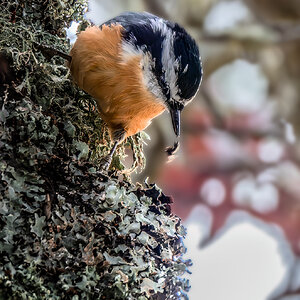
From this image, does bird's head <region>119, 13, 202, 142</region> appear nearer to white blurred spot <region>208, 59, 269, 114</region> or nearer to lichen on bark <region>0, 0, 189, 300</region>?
lichen on bark <region>0, 0, 189, 300</region>

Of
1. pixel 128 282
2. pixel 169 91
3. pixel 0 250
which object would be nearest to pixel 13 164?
pixel 0 250

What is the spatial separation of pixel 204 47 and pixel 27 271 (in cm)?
123

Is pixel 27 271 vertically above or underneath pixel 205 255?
underneath

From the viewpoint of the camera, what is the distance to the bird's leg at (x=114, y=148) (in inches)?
35.1

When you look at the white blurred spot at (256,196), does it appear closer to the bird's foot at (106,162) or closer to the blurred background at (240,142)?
the blurred background at (240,142)

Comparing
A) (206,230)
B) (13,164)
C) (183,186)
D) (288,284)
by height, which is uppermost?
(183,186)

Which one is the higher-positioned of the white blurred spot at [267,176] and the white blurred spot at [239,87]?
the white blurred spot at [239,87]

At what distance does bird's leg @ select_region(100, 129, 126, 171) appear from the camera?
892 mm

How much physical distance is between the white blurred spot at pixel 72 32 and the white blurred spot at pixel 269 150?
0.91m

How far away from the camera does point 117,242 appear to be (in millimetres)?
694

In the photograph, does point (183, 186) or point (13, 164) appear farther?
point (183, 186)

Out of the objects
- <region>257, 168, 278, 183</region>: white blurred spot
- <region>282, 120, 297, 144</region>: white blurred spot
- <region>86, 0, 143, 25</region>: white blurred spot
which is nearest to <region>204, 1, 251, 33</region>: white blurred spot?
<region>86, 0, 143, 25</region>: white blurred spot

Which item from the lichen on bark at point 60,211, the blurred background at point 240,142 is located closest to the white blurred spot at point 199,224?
the blurred background at point 240,142

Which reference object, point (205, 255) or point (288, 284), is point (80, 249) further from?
point (288, 284)
